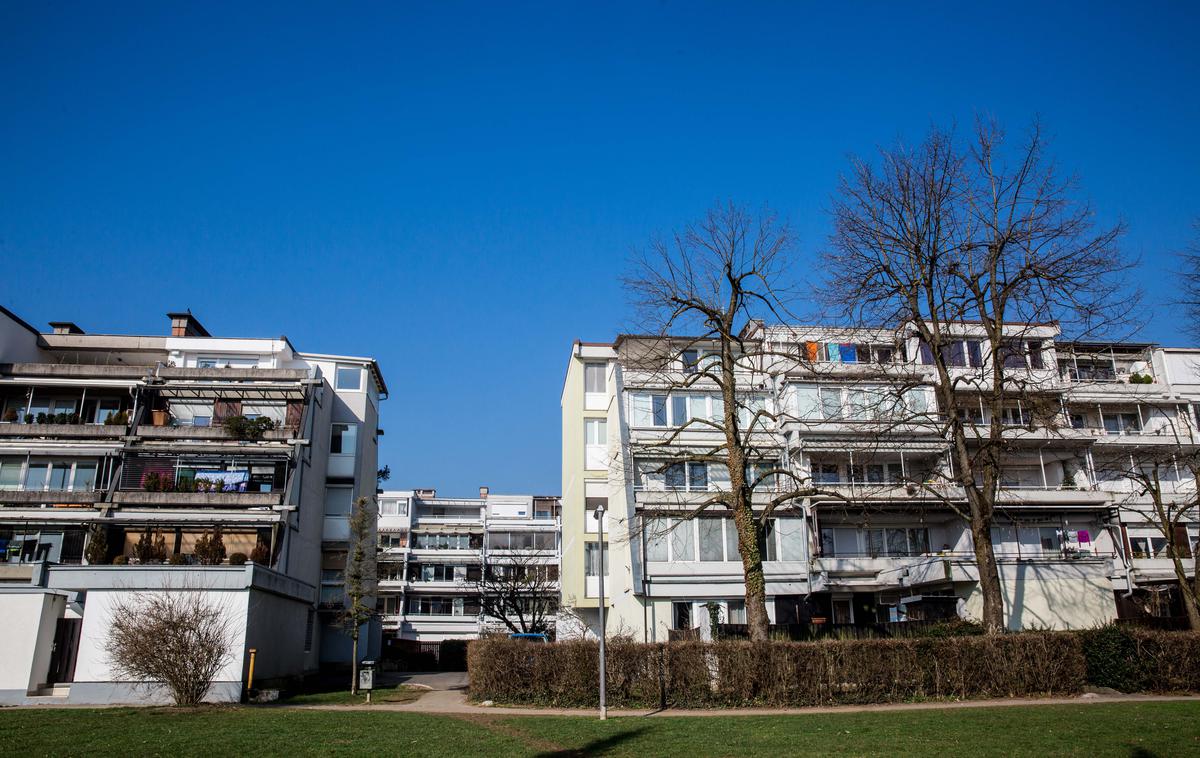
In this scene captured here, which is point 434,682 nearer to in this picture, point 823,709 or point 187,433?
point 187,433

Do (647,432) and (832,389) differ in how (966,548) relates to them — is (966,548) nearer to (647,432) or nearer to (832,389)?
(832,389)

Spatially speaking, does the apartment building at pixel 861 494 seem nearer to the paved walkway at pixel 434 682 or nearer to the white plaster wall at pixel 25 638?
the paved walkway at pixel 434 682

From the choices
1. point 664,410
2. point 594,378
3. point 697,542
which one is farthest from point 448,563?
point 697,542

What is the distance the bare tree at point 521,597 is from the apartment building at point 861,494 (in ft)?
45.7

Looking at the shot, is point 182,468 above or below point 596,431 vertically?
below

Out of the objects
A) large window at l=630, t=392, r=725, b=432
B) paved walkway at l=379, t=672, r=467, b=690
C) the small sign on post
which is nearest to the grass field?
the small sign on post

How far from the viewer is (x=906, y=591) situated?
39.4m

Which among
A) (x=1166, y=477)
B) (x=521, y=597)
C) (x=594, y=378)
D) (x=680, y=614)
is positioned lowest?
(x=680, y=614)

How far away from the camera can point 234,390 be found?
42656 mm

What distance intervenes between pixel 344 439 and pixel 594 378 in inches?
557

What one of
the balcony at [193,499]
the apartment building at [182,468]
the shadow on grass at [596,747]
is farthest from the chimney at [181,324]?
the shadow on grass at [596,747]

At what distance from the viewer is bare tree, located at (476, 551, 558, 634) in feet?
206

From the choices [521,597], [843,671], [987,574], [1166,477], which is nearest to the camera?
[843,671]

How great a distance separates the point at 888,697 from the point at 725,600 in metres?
14.5
